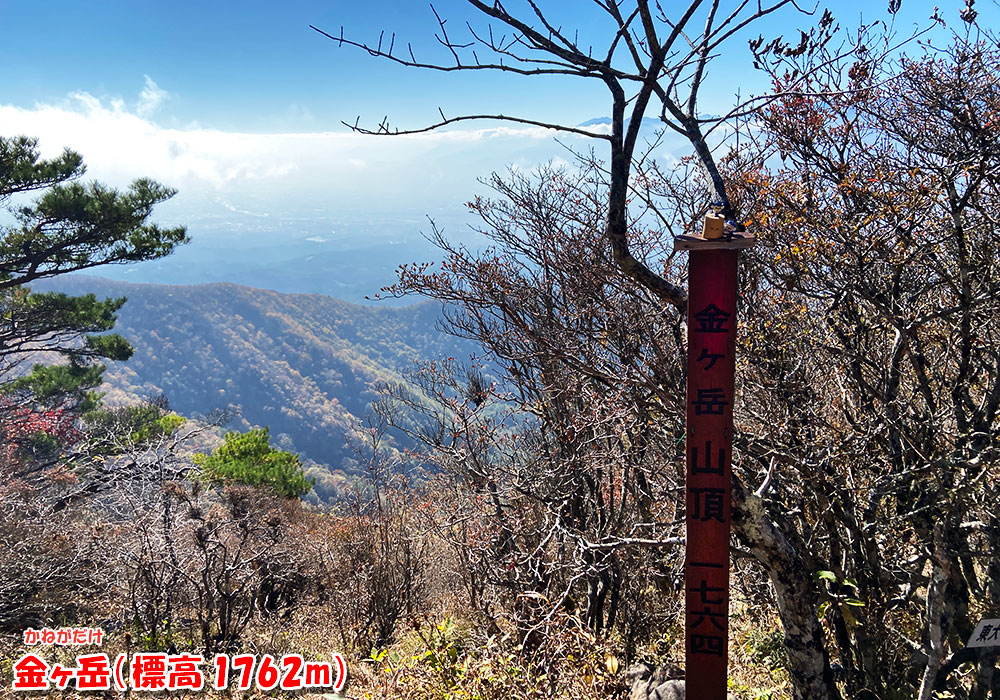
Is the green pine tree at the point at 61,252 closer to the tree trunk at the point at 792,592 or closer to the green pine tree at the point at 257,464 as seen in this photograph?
the green pine tree at the point at 257,464

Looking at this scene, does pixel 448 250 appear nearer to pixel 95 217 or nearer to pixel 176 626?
pixel 176 626

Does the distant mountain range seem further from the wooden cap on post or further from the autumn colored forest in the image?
the wooden cap on post

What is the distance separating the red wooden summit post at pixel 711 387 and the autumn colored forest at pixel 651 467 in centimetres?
22

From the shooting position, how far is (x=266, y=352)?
275ft

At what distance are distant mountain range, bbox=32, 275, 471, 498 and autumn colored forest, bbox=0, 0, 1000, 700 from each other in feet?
177

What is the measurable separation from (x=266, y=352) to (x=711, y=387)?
288ft

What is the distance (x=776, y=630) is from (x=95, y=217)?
15.2 m

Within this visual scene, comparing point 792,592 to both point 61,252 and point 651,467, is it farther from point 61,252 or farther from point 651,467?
point 61,252

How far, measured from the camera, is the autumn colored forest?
10.1ft

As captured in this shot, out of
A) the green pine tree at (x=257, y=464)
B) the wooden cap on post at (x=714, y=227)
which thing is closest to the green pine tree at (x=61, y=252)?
the green pine tree at (x=257, y=464)

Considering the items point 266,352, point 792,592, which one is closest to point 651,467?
point 792,592

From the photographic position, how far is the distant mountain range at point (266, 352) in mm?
70438

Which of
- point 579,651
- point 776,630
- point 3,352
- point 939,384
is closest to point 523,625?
point 579,651

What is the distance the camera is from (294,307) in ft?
316
